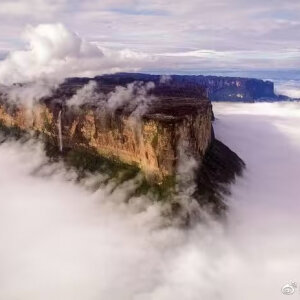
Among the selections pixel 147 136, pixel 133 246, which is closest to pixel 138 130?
pixel 147 136

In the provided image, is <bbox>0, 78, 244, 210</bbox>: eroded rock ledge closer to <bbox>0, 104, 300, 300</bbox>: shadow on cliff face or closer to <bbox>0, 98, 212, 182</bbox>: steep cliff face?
<bbox>0, 98, 212, 182</bbox>: steep cliff face

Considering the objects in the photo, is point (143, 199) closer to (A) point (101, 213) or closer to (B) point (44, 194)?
(A) point (101, 213)

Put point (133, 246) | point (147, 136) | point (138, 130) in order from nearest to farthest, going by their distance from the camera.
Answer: point (133, 246) → point (147, 136) → point (138, 130)

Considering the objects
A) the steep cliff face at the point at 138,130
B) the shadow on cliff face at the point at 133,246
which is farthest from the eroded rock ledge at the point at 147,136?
the shadow on cliff face at the point at 133,246

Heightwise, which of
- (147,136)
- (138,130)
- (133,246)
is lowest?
(133,246)

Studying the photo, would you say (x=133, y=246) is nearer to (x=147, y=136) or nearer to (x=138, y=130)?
(x=147, y=136)

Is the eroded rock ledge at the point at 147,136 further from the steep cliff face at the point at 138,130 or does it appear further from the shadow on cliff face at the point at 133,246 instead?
the shadow on cliff face at the point at 133,246
